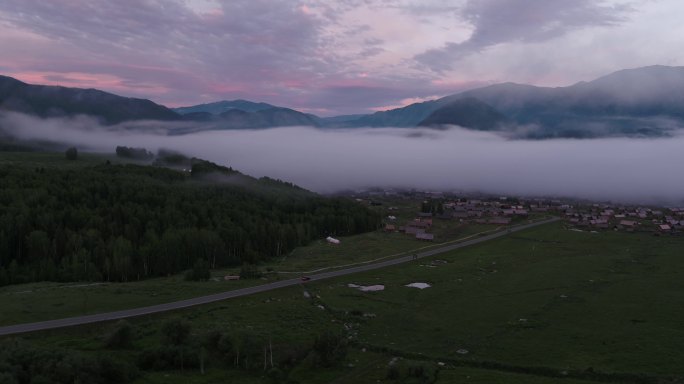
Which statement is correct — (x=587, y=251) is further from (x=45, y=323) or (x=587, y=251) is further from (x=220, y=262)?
(x=45, y=323)

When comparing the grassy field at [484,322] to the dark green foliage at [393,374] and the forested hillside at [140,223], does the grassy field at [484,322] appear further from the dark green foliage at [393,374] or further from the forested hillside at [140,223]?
the forested hillside at [140,223]

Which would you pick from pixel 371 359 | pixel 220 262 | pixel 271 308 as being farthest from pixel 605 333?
pixel 220 262

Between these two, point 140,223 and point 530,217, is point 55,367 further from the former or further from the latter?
point 530,217

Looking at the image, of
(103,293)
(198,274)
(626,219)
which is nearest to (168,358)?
(103,293)

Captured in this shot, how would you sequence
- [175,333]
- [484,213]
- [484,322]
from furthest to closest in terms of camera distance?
[484,213] → [484,322] → [175,333]

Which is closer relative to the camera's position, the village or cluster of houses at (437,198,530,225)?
the village

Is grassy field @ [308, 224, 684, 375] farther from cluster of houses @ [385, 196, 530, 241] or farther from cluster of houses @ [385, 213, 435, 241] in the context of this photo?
cluster of houses @ [385, 196, 530, 241]

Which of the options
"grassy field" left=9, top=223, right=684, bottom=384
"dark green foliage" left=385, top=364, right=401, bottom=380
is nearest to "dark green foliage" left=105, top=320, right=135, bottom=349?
"grassy field" left=9, top=223, right=684, bottom=384
